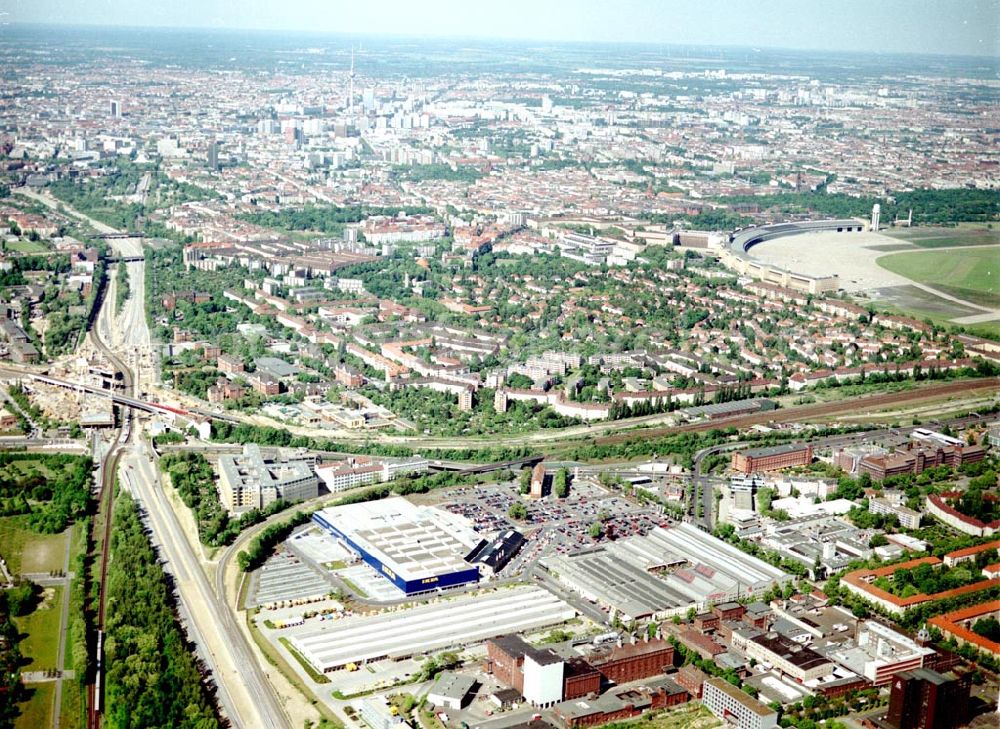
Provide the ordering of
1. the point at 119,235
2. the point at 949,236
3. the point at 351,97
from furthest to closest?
the point at 351,97
the point at 119,235
the point at 949,236

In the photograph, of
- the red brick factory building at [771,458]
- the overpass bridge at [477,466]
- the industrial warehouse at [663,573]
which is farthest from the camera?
the red brick factory building at [771,458]

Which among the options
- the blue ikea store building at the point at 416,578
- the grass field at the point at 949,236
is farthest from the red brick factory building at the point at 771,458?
the grass field at the point at 949,236

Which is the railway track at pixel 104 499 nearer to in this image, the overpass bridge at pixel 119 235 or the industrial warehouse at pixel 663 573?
the industrial warehouse at pixel 663 573

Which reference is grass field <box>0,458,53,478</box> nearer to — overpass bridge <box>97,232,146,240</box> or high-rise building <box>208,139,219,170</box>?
overpass bridge <box>97,232,146,240</box>

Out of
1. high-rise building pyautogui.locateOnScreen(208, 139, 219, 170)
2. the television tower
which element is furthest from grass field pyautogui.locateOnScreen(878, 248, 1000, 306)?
the television tower

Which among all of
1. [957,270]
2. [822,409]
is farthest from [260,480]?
[957,270]

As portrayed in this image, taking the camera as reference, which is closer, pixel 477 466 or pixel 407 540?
pixel 407 540

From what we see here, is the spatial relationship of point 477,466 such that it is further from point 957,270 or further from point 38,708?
point 957,270
